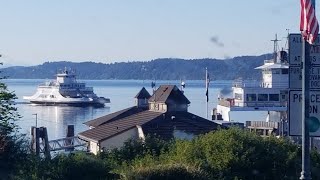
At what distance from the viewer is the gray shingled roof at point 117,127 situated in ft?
163

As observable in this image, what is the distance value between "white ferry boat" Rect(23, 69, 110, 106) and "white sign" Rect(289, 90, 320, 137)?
139 metres

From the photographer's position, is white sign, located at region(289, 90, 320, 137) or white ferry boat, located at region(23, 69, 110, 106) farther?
white ferry boat, located at region(23, 69, 110, 106)

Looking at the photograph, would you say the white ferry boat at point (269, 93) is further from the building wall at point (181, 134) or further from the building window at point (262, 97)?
the building wall at point (181, 134)

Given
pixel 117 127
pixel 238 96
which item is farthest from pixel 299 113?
pixel 238 96

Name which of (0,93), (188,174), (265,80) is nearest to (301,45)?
(188,174)

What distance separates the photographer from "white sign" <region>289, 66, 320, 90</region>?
469 inches

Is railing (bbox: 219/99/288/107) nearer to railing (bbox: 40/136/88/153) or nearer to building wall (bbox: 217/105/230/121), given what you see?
building wall (bbox: 217/105/230/121)

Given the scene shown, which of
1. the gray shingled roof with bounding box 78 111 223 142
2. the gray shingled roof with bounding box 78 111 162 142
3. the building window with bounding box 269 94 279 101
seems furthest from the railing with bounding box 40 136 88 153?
the building window with bounding box 269 94 279 101

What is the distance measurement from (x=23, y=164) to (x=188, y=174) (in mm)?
6330

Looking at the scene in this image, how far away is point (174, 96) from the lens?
53.6m

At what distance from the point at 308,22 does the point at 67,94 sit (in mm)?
144773

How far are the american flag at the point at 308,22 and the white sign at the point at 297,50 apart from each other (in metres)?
0.22

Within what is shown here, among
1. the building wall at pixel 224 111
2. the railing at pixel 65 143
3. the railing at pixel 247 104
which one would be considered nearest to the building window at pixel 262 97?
the railing at pixel 247 104

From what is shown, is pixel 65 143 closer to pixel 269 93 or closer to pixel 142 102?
pixel 142 102
